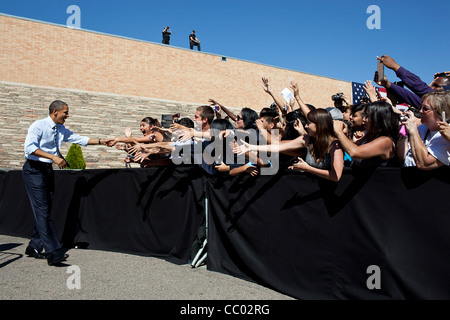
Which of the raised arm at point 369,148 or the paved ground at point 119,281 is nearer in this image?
the raised arm at point 369,148

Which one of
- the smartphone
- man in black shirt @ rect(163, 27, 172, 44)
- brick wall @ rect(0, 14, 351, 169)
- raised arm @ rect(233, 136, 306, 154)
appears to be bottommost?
raised arm @ rect(233, 136, 306, 154)

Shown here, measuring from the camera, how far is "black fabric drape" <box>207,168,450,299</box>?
331 cm

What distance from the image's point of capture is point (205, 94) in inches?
1099

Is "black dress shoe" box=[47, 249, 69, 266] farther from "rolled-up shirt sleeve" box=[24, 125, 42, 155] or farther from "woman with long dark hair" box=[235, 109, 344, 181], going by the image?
"woman with long dark hair" box=[235, 109, 344, 181]

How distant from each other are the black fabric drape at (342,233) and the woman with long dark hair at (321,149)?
0.15 m

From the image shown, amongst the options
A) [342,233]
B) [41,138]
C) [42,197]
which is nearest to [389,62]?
[342,233]

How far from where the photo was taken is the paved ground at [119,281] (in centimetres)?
434

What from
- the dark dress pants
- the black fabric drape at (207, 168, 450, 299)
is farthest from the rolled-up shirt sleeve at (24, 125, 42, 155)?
the black fabric drape at (207, 168, 450, 299)

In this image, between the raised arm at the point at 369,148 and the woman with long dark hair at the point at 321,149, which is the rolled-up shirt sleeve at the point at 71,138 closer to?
the woman with long dark hair at the point at 321,149

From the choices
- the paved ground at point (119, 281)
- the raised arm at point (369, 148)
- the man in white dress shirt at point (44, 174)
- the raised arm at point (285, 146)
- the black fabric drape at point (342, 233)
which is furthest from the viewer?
the man in white dress shirt at point (44, 174)

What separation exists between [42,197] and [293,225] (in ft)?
13.6

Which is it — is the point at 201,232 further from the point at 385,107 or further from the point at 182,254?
the point at 385,107

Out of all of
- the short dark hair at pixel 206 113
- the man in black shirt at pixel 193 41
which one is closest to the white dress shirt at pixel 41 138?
the short dark hair at pixel 206 113

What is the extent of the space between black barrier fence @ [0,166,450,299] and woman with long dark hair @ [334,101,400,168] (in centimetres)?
25
